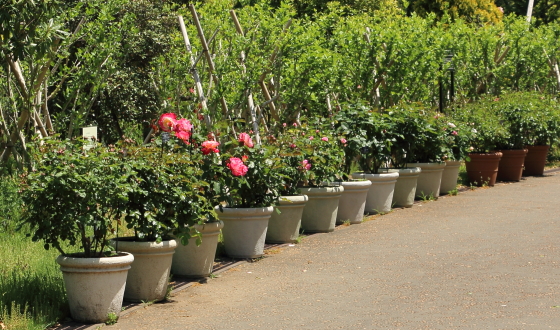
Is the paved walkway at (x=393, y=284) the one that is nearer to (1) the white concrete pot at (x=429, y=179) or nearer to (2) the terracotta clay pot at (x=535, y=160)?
(1) the white concrete pot at (x=429, y=179)

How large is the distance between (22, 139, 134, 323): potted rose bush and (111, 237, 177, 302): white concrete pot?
0.42 metres

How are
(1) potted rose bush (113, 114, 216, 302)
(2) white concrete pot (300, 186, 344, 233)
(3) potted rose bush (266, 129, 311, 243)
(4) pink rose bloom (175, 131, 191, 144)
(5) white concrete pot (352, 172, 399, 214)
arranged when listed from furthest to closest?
(5) white concrete pot (352, 172, 399, 214) < (2) white concrete pot (300, 186, 344, 233) < (3) potted rose bush (266, 129, 311, 243) < (4) pink rose bloom (175, 131, 191, 144) < (1) potted rose bush (113, 114, 216, 302)

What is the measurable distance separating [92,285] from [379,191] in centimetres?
661

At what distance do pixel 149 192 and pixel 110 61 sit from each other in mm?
3541

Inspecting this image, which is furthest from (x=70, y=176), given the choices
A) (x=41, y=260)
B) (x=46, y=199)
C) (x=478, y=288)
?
(x=478, y=288)

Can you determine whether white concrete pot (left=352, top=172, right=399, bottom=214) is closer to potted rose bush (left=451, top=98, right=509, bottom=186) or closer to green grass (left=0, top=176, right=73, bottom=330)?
potted rose bush (left=451, top=98, right=509, bottom=186)

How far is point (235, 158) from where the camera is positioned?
26.5 feet

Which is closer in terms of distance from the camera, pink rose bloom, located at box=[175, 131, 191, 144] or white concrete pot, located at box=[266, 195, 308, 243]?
pink rose bloom, located at box=[175, 131, 191, 144]

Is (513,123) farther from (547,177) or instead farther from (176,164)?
(176,164)

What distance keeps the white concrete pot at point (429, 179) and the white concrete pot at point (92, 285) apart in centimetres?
837

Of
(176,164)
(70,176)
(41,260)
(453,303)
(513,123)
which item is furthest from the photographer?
(513,123)

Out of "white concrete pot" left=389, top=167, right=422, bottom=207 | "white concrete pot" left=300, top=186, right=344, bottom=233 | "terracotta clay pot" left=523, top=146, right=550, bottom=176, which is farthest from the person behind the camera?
"terracotta clay pot" left=523, top=146, right=550, bottom=176

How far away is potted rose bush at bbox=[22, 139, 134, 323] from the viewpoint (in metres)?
6.10

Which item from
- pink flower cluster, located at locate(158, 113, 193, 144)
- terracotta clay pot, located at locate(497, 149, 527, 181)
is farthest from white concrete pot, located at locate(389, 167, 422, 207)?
pink flower cluster, located at locate(158, 113, 193, 144)
